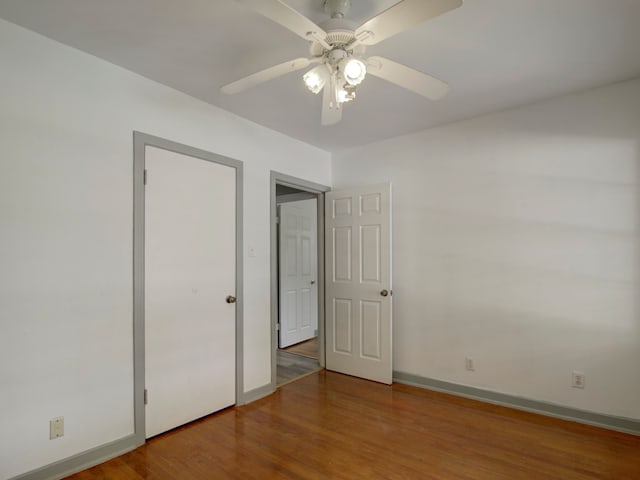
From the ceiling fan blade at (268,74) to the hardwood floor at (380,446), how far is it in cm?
220

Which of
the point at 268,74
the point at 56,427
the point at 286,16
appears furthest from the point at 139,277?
the point at 286,16

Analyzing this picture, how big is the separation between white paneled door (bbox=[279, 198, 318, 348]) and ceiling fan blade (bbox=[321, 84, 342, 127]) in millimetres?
2932

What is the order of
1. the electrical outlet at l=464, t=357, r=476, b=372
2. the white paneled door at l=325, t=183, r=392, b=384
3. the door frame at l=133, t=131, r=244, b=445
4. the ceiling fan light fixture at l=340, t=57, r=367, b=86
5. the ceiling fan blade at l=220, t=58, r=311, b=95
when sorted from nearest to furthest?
the ceiling fan light fixture at l=340, t=57, r=367, b=86 → the ceiling fan blade at l=220, t=58, r=311, b=95 → the door frame at l=133, t=131, r=244, b=445 → the electrical outlet at l=464, t=357, r=476, b=372 → the white paneled door at l=325, t=183, r=392, b=384

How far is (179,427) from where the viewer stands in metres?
2.55

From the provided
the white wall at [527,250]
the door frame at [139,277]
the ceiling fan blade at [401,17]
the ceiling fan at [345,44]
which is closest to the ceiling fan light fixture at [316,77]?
the ceiling fan at [345,44]

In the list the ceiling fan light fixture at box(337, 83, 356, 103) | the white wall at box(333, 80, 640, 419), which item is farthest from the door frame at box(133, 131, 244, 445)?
the white wall at box(333, 80, 640, 419)

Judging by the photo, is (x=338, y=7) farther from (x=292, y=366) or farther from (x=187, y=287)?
(x=292, y=366)

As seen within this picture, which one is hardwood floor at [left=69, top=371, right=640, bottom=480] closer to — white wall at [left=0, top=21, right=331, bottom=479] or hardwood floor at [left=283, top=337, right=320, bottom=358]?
white wall at [left=0, top=21, right=331, bottom=479]

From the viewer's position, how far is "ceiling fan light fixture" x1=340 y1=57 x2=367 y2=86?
1497mm

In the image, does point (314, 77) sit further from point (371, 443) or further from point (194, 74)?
point (371, 443)

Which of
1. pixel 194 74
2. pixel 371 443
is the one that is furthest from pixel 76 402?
pixel 194 74

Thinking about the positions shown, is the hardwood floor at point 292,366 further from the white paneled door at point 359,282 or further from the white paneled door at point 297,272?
the white paneled door at point 297,272

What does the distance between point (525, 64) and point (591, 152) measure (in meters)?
0.95

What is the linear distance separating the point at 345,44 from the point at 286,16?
362 mm
